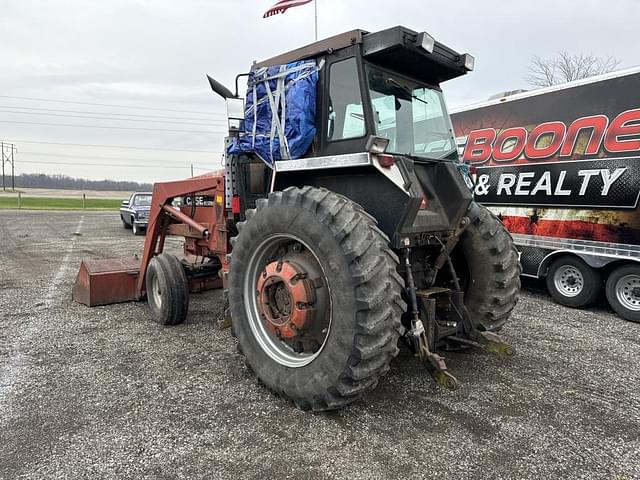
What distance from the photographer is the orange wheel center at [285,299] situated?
315cm

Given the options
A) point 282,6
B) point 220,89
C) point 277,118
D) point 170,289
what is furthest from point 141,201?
point 277,118

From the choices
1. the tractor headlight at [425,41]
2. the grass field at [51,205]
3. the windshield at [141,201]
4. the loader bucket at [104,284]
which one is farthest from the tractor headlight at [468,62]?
the grass field at [51,205]

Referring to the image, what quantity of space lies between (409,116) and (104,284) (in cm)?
461

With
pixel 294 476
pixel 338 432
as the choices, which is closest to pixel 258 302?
pixel 338 432

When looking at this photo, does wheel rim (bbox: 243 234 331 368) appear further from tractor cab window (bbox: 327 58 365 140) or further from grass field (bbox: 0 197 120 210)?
grass field (bbox: 0 197 120 210)

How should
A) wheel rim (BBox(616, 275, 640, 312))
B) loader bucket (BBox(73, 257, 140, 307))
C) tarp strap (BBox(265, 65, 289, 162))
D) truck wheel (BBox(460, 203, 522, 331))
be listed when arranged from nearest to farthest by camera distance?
tarp strap (BBox(265, 65, 289, 162)) < truck wheel (BBox(460, 203, 522, 331)) < loader bucket (BBox(73, 257, 140, 307)) < wheel rim (BBox(616, 275, 640, 312))

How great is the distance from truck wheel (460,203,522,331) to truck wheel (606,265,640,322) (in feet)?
10.3

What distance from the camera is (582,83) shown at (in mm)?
6484

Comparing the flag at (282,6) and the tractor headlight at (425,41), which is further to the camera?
the flag at (282,6)

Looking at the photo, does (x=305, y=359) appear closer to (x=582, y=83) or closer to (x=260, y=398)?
(x=260, y=398)

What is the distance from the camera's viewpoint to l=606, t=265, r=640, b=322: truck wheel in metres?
5.92

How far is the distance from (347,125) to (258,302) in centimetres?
160

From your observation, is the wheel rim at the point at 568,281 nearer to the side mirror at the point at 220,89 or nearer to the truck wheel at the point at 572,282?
the truck wheel at the point at 572,282

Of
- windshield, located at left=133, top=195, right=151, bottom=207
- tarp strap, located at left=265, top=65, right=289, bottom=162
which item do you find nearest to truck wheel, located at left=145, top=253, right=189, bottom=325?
tarp strap, located at left=265, top=65, right=289, bottom=162
